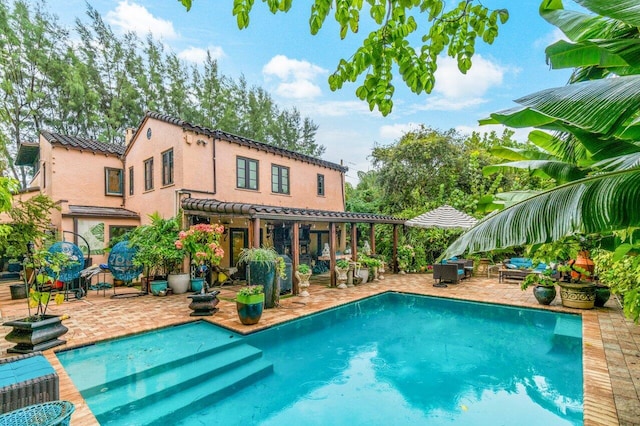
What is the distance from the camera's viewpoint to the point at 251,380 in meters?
5.25

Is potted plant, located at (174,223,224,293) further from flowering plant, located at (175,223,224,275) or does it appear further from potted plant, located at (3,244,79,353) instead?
potted plant, located at (3,244,79,353)

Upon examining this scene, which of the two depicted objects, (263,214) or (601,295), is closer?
(601,295)

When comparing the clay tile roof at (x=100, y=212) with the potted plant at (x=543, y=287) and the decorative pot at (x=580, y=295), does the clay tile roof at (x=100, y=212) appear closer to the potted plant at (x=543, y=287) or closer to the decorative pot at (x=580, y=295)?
the potted plant at (x=543, y=287)

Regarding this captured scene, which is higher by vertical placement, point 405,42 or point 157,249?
point 405,42

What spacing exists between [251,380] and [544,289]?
840 centimetres

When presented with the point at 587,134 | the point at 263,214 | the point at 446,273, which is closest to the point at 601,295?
the point at 446,273

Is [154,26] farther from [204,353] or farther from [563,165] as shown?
[563,165]

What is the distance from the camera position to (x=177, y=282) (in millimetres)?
10797

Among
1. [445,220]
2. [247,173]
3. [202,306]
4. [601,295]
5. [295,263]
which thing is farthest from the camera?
[247,173]

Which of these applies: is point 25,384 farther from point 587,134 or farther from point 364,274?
point 364,274

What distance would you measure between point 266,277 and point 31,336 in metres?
4.79

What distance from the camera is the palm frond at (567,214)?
149 centimetres

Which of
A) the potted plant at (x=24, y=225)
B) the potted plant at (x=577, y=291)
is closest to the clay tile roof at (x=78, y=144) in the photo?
the potted plant at (x=24, y=225)

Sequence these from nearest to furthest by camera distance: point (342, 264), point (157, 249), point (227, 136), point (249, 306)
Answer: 1. point (249, 306)
2. point (157, 249)
3. point (342, 264)
4. point (227, 136)
